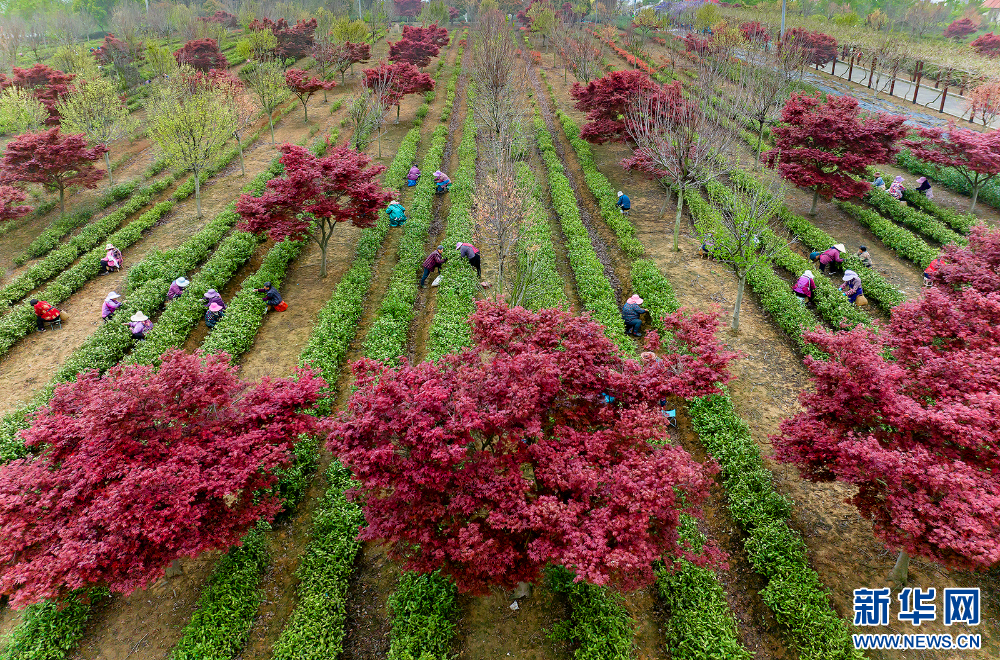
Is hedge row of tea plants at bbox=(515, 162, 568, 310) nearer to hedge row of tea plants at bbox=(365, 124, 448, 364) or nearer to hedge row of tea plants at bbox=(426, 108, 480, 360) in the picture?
hedge row of tea plants at bbox=(426, 108, 480, 360)

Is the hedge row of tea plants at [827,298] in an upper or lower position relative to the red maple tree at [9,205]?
lower

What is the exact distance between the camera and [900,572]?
8.78 metres

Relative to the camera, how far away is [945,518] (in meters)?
6.88

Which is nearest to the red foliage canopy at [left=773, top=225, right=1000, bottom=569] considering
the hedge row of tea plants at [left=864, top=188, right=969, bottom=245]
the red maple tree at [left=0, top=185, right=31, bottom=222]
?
the hedge row of tea plants at [left=864, top=188, right=969, bottom=245]

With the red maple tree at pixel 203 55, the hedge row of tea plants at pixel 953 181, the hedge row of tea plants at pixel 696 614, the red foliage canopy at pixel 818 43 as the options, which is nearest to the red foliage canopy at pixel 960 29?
the red foliage canopy at pixel 818 43

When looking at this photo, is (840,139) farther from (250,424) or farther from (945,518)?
(250,424)

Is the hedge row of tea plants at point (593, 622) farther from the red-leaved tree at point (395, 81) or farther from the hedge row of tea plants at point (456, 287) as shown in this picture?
the red-leaved tree at point (395, 81)

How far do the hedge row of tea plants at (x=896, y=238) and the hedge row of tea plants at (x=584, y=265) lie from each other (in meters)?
11.4

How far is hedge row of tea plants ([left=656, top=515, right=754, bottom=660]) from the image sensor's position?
785 cm

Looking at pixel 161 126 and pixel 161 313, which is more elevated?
pixel 161 126

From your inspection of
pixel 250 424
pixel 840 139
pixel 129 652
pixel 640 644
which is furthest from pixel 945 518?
pixel 840 139

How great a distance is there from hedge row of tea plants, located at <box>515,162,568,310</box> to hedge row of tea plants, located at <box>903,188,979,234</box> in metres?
16.1

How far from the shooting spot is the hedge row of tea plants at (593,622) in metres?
7.83

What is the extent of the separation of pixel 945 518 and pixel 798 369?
24.0ft
